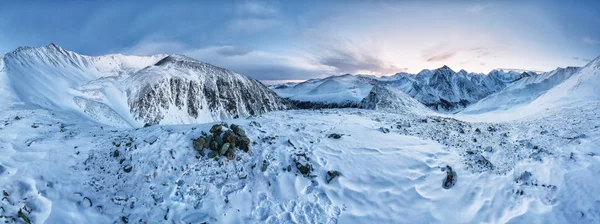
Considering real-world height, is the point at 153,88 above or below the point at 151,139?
above

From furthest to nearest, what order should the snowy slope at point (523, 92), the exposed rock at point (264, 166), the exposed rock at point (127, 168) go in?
the snowy slope at point (523, 92) < the exposed rock at point (264, 166) < the exposed rock at point (127, 168)

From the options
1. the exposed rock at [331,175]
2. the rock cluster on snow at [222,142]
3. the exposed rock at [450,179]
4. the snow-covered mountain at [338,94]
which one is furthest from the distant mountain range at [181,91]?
the exposed rock at [450,179]

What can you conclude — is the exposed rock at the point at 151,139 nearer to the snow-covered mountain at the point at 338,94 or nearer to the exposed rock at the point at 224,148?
the exposed rock at the point at 224,148

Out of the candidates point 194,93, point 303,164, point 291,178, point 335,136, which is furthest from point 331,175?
point 194,93

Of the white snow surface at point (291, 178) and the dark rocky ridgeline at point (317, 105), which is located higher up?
the white snow surface at point (291, 178)

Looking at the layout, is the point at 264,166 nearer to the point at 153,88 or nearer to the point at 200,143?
the point at 200,143

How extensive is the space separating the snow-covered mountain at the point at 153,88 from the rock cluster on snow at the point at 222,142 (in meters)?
38.7

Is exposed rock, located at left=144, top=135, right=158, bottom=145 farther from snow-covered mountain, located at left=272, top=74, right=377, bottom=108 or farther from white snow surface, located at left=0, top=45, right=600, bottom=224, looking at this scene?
snow-covered mountain, located at left=272, top=74, right=377, bottom=108

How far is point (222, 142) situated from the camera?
1284 cm

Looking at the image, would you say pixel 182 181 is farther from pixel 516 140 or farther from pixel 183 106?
pixel 183 106

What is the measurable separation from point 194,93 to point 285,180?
94.9 meters

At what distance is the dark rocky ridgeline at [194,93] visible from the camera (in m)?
82.3

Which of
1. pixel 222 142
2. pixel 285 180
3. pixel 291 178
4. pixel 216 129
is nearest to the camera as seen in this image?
pixel 285 180

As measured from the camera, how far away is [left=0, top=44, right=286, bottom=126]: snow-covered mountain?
57.4m
